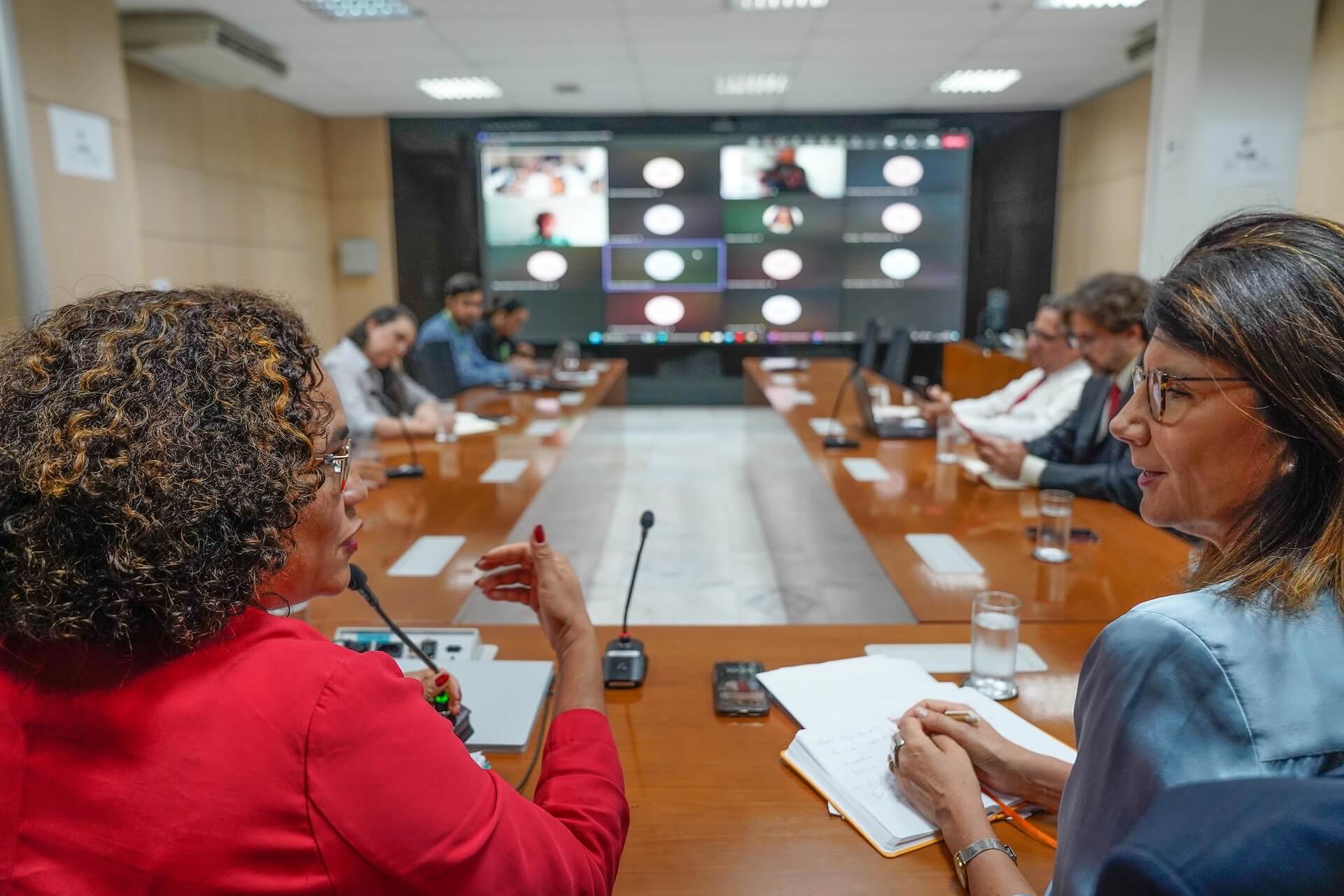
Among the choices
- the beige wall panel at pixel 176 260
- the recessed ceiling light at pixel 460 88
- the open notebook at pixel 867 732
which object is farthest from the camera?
the recessed ceiling light at pixel 460 88

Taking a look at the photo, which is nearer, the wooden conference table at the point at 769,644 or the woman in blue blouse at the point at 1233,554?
the woman in blue blouse at the point at 1233,554

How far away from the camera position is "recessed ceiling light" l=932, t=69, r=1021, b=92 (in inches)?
255

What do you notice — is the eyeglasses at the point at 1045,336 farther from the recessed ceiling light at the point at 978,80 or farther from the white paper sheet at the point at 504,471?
the recessed ceiling light at the point at 978,80

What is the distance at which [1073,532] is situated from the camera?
223 cm

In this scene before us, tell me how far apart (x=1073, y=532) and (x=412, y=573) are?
1580 millimetres

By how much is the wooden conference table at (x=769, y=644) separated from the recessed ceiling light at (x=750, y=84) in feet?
14.3

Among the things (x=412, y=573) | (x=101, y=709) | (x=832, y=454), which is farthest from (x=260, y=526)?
(x=832, y=454)

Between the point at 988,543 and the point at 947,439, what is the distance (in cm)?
101

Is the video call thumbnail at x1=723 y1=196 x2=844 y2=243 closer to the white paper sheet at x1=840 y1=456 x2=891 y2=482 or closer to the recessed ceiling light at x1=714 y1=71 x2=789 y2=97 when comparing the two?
the recessed ceiling light at x1=714 y1=71 x2=789 y2=97

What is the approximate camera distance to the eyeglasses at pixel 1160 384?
776 mm

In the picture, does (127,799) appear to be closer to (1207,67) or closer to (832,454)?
(832,454)

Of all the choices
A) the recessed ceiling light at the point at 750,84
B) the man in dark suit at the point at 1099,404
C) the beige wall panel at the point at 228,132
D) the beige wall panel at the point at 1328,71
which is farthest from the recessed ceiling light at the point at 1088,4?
the beige wall panel at the point at 228,132

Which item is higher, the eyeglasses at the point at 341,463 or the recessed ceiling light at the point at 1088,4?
the recessed ceiling light at the point at 1088,4

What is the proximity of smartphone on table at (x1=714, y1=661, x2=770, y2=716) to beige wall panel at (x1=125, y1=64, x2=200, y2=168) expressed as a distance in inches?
226
